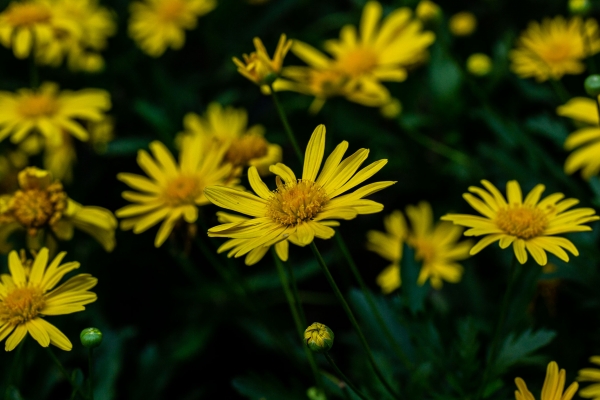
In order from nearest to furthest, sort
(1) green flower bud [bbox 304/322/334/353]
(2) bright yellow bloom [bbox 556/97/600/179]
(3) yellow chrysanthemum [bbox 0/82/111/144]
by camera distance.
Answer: (1) green flower bud [bbox 304/322/334/353], (2) bright yellow bloom [bbox 556/97/600/179], (3) yellow chrysanthemum [bbox 0/82/111/144]

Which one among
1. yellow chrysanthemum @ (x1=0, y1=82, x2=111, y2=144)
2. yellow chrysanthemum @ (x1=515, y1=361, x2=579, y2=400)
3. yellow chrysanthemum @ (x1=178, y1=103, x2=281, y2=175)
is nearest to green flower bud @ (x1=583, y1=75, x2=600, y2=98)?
yellow chrysanthemum @ (x1=515, y1=361, x2=579, y2=400)

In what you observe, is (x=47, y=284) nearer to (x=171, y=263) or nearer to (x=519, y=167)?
(x=171, y=263)

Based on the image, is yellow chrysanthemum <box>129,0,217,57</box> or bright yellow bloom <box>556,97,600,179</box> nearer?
bright yellow bloom <box>556,97,600,179</box>

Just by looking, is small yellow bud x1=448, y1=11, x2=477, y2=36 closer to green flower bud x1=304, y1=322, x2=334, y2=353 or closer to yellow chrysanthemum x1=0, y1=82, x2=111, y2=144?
yellow chrysanthemum x1=0, y1=82, x2=111, y2=144

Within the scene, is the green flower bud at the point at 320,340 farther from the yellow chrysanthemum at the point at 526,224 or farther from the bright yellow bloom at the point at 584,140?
the bright yellow bloom at the point at 584,140

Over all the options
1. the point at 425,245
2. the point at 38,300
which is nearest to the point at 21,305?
the point at 38,300

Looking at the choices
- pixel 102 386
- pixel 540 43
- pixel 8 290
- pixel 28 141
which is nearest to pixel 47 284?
pixel 8 290
